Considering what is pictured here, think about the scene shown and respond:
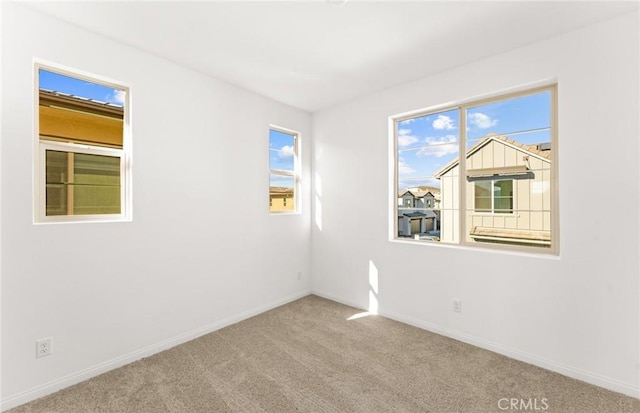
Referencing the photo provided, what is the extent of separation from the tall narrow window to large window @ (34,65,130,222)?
172 centimetres

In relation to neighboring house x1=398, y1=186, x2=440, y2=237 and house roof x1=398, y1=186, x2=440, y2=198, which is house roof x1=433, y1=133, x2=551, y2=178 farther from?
neighboring house x1=398, y1=186, x2=440, y2=237

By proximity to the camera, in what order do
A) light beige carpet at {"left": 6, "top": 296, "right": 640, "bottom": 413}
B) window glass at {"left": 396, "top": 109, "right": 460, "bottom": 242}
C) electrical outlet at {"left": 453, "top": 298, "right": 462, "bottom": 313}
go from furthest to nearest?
window glass at {"left": 396, "top": 109, "right": 460, "bottom": 242} → electrical outlet at {"left": 453, "top": 298, "right": 462, "bottom": 313} → light beige carpet at {"left": 6, "top": 296, "right": 640, "bottom": 413}

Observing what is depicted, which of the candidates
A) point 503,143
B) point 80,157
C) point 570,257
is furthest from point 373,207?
point 80,157

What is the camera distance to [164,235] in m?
2.71

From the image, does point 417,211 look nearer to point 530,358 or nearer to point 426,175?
point 426,175

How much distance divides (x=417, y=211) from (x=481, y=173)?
80 cm

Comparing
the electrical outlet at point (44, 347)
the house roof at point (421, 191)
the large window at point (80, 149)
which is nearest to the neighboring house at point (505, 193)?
the house roof at point (421, 191)

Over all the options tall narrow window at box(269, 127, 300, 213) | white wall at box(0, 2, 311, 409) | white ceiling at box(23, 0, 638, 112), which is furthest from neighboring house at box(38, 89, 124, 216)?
tall narrow window at box(269, 127, 300, 213)

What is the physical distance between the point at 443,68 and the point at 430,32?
704mm

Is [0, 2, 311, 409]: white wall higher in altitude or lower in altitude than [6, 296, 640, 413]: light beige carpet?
higher

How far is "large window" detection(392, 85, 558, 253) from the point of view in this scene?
2566mm

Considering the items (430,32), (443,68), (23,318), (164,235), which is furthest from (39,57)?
(443,68)

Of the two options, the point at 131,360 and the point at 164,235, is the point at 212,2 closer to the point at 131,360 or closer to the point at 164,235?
the point at 164,235

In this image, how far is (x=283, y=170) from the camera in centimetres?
403
